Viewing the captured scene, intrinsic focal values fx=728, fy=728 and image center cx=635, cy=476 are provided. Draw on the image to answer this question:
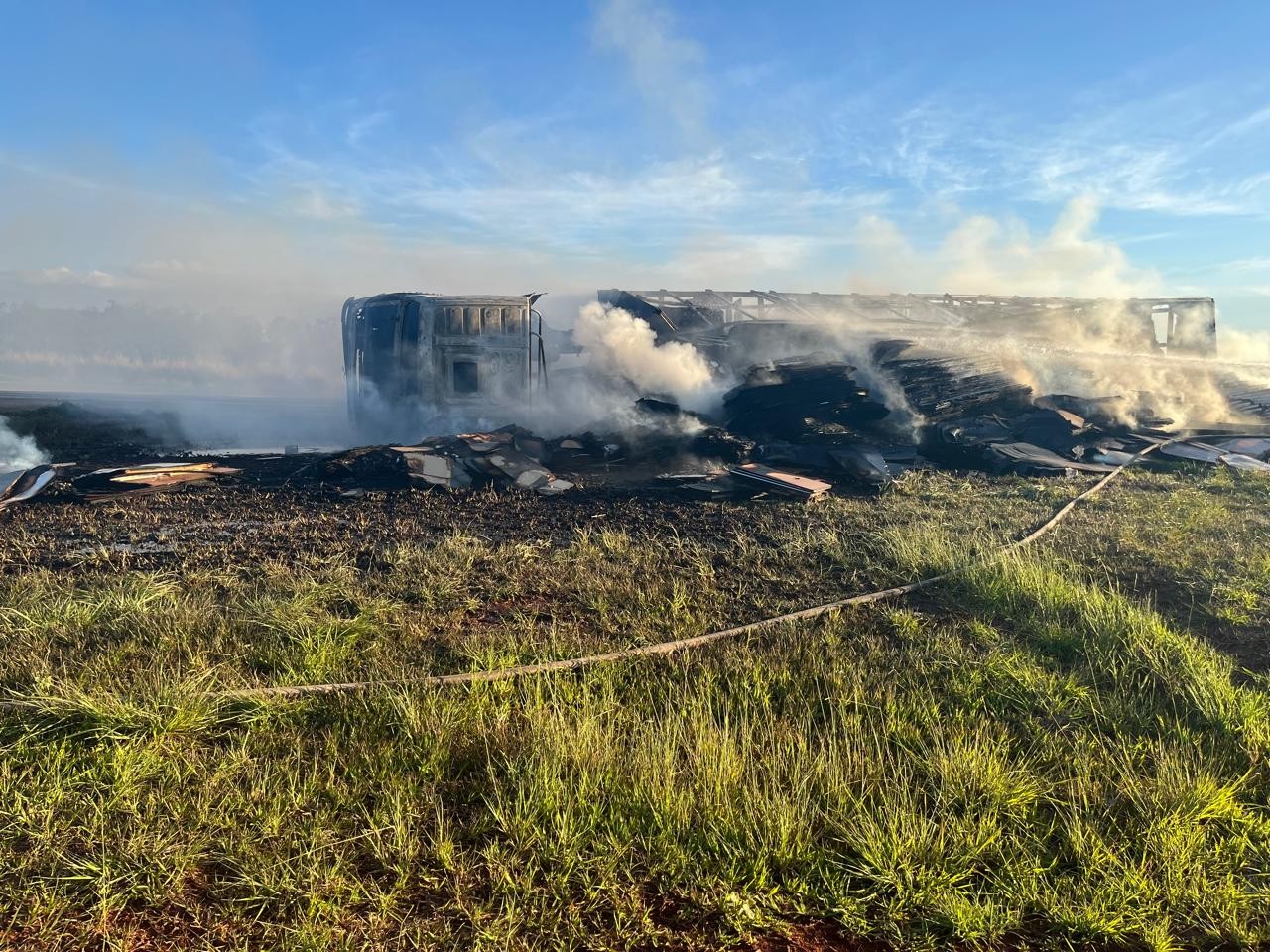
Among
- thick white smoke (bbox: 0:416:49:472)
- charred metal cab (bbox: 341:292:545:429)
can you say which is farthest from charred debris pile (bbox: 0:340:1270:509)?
charred metal cab (bbox: 341:292:545:429)

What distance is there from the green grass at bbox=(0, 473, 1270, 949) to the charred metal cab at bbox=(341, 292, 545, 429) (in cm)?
1023

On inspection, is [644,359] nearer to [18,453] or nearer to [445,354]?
[445,354]

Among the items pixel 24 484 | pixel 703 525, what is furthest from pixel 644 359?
pixel 24 484

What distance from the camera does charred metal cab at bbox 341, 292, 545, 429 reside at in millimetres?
15461

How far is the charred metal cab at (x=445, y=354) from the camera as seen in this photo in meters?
15.5

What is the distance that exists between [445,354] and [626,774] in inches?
535

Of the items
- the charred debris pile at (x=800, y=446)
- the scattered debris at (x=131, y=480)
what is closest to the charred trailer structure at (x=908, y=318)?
the charred debris pile at (x=800, y=446)

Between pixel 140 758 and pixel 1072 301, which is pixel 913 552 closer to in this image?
pixel 140 758

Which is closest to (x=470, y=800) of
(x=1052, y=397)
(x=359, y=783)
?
(x=359, y=783)

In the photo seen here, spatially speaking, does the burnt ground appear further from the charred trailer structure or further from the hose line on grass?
the charred trailer structure

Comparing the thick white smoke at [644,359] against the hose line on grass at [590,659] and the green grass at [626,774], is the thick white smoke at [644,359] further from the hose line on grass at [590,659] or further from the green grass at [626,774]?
the green grass at [626,774]

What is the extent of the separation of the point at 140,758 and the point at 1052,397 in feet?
57.2

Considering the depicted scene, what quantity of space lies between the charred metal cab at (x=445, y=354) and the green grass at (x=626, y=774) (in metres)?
10.2

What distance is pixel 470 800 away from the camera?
3053 mm
